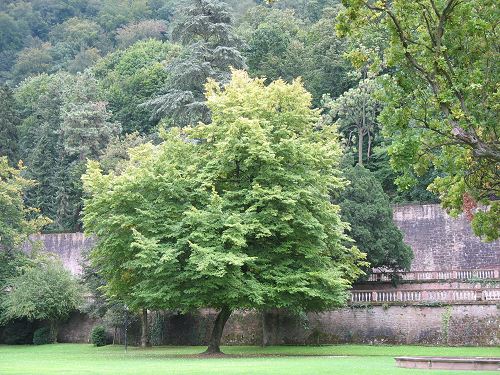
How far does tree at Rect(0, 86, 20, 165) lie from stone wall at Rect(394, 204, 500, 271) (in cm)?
3379

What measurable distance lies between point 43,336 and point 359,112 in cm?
2656

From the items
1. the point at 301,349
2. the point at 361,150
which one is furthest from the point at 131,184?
the point at 361,150

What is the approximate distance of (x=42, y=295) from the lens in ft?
168

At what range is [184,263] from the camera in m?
34.9

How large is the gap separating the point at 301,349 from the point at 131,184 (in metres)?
A: 11.3

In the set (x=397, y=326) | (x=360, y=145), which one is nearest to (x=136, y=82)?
(x=360, y=145)

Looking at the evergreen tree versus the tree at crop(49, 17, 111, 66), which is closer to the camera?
the evergreen tree

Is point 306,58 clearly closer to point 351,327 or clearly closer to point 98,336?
point 98,336

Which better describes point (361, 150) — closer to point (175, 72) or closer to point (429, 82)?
point (175, 72)

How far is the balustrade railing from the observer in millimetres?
46594

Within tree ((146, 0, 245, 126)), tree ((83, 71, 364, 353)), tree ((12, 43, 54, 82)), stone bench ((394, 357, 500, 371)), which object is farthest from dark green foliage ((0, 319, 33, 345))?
tree ((12, 43, 54, 82))

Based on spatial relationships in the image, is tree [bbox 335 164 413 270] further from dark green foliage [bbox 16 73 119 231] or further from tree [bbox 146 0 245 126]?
dark green foliage [bbox 16 73 119 231]

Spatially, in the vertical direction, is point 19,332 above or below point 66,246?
below

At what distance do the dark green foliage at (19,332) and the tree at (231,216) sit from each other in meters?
20.8
